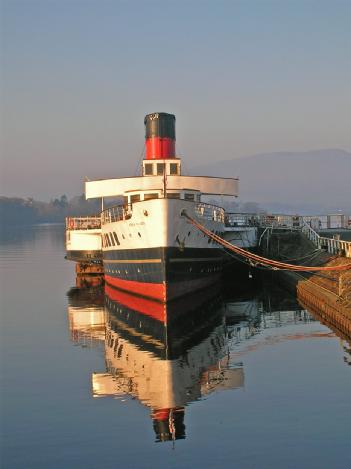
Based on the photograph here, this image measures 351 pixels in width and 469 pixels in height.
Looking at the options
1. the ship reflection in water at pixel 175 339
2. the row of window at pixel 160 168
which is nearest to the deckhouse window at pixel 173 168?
the row of window at pixel 160 168

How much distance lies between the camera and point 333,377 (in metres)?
20.3

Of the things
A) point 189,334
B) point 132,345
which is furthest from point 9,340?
point 189,334

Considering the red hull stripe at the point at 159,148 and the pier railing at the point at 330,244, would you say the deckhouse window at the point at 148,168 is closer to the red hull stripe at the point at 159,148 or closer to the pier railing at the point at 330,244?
the red hull stripe at the point at 159,148

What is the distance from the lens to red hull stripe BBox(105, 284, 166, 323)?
3236 centimetres

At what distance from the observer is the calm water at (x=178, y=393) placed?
1453 cm

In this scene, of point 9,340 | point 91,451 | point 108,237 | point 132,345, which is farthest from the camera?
point 108,237

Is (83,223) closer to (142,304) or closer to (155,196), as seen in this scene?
(155,196)

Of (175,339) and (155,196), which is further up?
(155,196)

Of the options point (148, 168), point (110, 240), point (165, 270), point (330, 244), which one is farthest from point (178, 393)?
point (148, 168)

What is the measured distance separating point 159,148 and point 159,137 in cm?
80

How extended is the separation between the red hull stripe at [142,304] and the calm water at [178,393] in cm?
108

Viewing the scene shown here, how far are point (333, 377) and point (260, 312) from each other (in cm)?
1440

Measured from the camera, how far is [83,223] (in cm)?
5412

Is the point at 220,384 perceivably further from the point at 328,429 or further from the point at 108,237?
the point at 108,237
